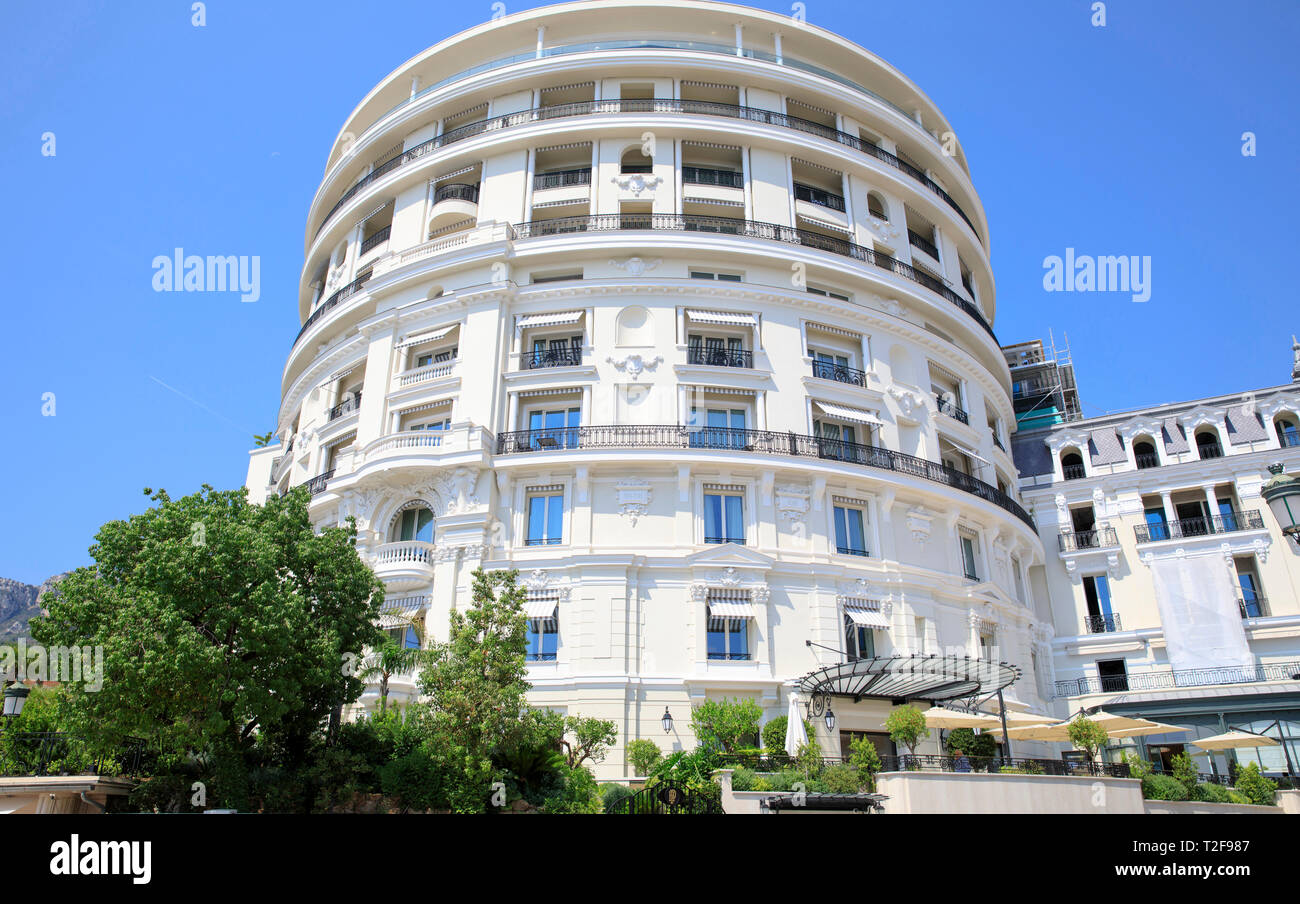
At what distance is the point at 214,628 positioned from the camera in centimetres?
1805

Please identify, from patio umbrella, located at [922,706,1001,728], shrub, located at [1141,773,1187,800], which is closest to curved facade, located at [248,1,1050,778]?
patio umbrella, located at [922,706,1001,728]

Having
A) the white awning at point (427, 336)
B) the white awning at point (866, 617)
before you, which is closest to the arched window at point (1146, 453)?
the white awning at point (866, 617)

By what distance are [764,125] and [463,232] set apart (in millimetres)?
13288

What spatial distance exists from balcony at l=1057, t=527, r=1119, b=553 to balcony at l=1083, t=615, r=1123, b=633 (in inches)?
123

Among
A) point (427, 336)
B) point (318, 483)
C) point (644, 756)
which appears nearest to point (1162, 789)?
point (644, 756)

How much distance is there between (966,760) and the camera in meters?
20.6

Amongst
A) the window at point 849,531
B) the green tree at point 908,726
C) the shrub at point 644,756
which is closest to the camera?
the green tree at point 908,726

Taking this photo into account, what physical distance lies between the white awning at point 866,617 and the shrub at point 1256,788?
10250mm

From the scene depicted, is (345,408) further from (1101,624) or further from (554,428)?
(1101,624)

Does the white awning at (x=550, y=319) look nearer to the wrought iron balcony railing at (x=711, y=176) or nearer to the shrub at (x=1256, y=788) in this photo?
the wrought iron balcony railing at (x=711, y=176)

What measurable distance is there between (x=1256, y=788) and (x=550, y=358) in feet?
82.6

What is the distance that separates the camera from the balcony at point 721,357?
30.4 meters

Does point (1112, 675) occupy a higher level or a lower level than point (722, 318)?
lower
